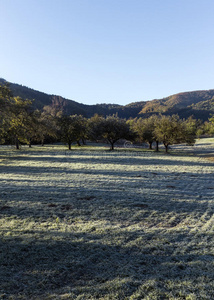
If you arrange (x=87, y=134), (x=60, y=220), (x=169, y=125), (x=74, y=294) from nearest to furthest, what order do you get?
1. (x=74, y=294)
2. (x=60, y=220)
3. (x=169, y=125)
4. (x=87, y=134)

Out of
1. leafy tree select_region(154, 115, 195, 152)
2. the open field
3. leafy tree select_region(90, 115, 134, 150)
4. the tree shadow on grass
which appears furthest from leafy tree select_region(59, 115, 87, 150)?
the tree shadow on grass

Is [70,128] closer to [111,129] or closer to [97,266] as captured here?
[111,129]

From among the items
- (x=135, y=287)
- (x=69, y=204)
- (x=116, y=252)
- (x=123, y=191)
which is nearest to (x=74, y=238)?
(x=116, y=252)

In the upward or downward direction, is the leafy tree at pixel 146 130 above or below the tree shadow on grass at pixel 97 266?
above

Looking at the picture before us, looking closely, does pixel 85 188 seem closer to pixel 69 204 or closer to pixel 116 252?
pixel 69 204

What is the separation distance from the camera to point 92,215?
7766 millimetres

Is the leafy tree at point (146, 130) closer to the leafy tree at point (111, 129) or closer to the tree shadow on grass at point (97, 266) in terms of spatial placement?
the leafy tree at point (111, 129)

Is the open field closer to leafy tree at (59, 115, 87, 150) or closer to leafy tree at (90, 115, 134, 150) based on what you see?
leafy tree at (59, 115, 87, 150)

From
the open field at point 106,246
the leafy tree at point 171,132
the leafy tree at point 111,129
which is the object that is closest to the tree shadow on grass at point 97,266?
the open field at point 106,246

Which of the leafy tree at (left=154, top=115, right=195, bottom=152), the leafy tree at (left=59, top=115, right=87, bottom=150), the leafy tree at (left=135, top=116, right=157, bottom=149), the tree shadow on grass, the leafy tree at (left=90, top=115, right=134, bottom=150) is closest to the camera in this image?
the tree shadow on grass

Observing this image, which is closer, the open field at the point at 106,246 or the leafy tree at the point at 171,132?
the open field at the point at 106,246

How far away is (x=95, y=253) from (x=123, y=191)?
6.43m

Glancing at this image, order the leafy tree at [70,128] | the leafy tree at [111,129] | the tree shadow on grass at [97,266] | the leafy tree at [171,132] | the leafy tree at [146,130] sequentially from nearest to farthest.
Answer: the tree shadow on grass at [97,266], the leafy tree at [171,132], the leafy tree at [70,128], the leafy tree at [111,129], the leafy tree at [146,130]

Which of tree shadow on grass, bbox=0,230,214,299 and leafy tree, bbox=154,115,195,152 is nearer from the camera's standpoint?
tree shadow on grass, bbox=0,230,214,299
